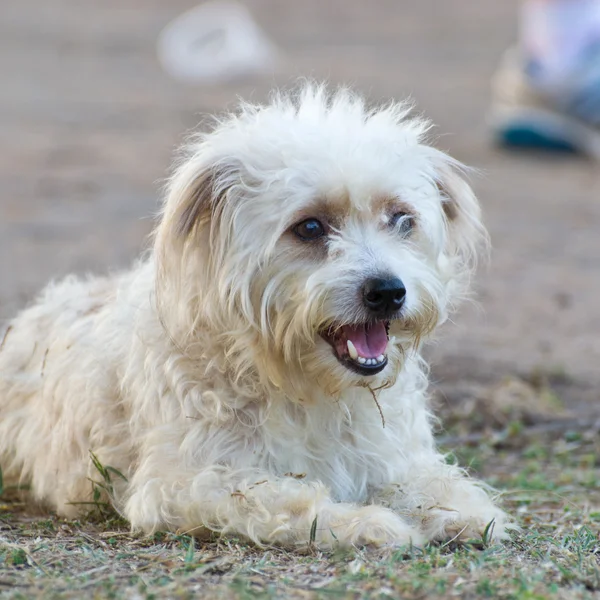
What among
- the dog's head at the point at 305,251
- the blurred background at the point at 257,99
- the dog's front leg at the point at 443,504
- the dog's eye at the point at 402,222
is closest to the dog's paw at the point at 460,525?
the dog's front leg at the point at 443,504

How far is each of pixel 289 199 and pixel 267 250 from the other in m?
0.20

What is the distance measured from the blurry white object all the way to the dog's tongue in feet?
54.4

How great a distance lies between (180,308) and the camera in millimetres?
4637

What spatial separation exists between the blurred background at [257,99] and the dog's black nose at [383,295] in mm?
1274

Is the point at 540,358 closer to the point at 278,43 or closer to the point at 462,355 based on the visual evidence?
the point at 462,355

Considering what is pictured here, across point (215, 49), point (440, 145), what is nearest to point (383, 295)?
point (440, 145)

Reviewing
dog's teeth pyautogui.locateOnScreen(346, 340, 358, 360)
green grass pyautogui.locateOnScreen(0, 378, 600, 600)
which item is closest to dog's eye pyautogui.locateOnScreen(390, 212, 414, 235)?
dog's teeth pyautogui.locateOnScreen(346, 340, 358, 360)

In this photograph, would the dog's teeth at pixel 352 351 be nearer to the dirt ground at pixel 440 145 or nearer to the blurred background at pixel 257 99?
the dirt ground at pixel 440 145

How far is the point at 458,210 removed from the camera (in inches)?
200

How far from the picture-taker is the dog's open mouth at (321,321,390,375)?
4.47m

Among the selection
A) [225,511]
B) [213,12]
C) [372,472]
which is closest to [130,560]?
[225,511]

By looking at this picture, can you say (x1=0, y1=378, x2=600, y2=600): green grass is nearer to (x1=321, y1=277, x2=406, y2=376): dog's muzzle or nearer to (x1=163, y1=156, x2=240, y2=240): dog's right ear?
(x1=321, y1=277, x2=406, y2=376): dog's muzzle

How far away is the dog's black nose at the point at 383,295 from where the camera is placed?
4340 millimetres

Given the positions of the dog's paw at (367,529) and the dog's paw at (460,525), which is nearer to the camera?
the dog's paw at (367,529)
